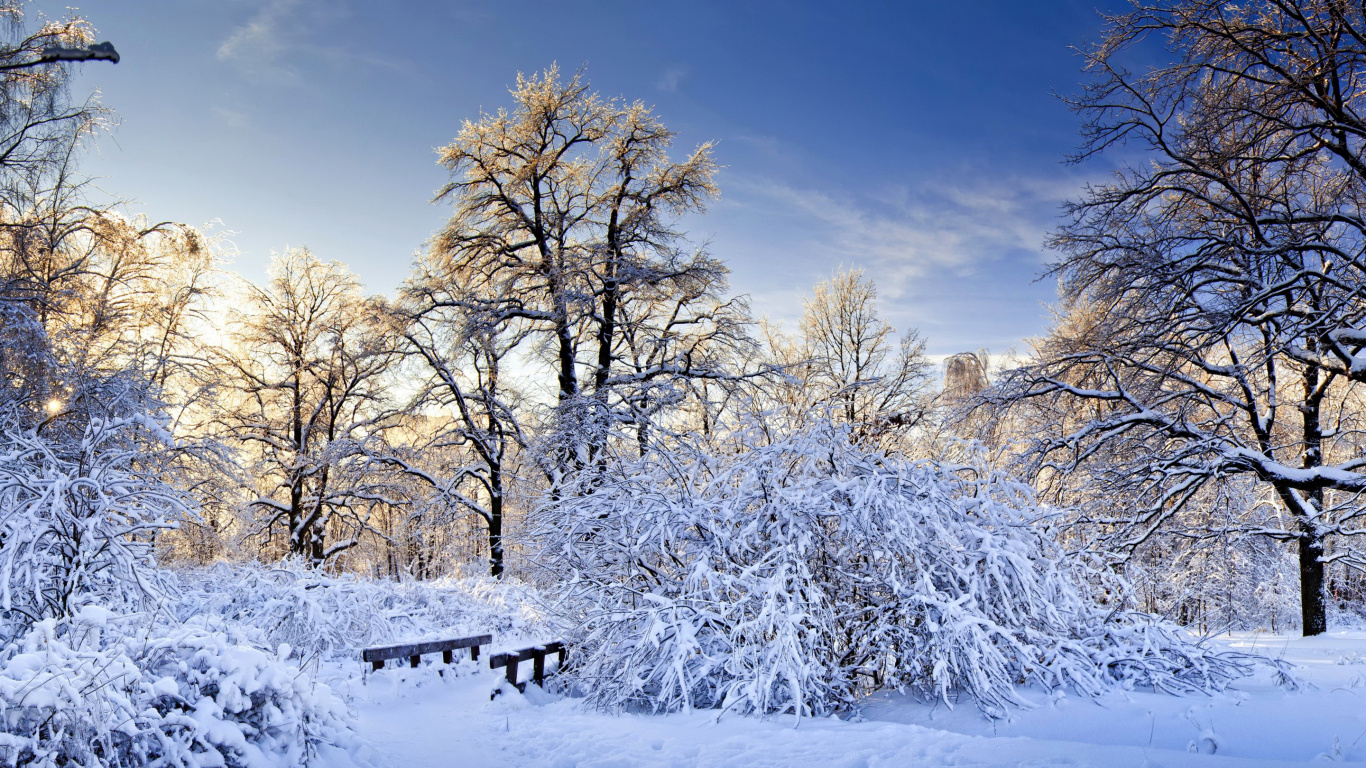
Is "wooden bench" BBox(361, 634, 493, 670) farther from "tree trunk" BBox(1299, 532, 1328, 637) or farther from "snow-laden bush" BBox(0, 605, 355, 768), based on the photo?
"tree trunk" BBox(1299, 532, 1328, 637)

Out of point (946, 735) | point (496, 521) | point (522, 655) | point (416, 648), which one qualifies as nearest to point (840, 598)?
point (946, 735)

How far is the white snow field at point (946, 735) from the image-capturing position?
173 inches

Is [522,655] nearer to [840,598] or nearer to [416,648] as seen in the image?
[416,648]

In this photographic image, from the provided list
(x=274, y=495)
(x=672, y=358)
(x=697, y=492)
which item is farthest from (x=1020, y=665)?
(x=274, y=495)

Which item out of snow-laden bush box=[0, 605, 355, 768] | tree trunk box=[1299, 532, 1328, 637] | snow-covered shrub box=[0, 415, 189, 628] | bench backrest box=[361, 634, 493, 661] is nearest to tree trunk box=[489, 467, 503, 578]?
bench backrest box=[361, 634, 493, 661]

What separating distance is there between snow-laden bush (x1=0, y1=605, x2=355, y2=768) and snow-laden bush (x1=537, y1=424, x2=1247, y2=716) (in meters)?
2.60

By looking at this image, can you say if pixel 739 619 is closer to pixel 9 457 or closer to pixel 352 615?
pixel 9 457

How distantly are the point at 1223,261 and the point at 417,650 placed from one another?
12918 millimetres

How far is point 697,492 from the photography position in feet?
24.5

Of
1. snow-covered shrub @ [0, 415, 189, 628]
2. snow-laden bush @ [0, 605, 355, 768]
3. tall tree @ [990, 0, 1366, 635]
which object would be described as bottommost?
snow-laden bush @ [0, 605, 355, 768]

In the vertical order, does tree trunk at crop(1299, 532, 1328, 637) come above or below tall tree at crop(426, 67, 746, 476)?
below

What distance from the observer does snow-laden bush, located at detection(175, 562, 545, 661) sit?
967 centimetres

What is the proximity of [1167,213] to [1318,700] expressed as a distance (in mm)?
8590

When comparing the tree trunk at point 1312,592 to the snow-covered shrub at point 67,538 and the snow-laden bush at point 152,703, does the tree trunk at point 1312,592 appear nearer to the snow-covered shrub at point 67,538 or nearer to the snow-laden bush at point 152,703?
the snow-laden bush at point 152,703
